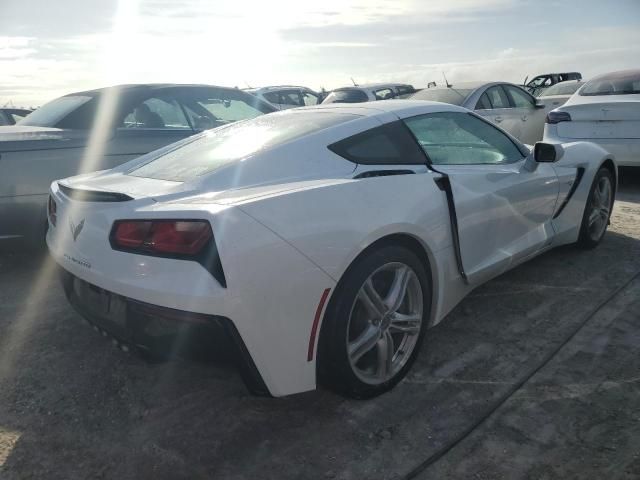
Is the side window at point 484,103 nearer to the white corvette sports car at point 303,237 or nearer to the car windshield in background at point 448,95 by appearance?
the car windshield in background at point 448,95

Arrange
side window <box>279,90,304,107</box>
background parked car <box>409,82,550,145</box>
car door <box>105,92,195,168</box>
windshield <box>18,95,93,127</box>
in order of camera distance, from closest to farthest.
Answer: car door <box>105,92,195,168</box> → windshield <box>18,95,93,127</box> → background parked car <box>409,82,550,145</box> → side window <box>279,90,304,107</box>

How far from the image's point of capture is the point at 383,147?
2721 mm

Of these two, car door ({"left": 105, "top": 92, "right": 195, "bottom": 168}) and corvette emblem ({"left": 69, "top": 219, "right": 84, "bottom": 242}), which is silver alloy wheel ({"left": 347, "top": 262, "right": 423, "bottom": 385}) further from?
car door ({"left": 105, "top": 92, "right": 195, "bottom": 168})

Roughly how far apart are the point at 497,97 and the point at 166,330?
7656 mm

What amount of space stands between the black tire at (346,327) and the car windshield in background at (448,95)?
5.96 m

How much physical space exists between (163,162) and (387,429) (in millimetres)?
1734

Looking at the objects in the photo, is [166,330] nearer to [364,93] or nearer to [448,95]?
[448,95]

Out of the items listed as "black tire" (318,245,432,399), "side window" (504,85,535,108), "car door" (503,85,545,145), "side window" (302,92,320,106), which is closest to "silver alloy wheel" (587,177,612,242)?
"black tire" (318,245,432,399)

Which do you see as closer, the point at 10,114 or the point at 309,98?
the point at 10,114

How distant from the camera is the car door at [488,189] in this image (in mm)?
2895

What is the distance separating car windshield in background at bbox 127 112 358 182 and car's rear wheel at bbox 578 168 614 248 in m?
2.42

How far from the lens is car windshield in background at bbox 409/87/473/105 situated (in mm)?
7934

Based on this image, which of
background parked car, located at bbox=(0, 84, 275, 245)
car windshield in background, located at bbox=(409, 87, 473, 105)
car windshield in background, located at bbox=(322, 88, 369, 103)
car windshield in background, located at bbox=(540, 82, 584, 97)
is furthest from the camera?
car windshield in background, located at bbox=(540, 82, 584, 97)

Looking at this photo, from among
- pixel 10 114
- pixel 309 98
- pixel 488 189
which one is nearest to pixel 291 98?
pixel 309 98
